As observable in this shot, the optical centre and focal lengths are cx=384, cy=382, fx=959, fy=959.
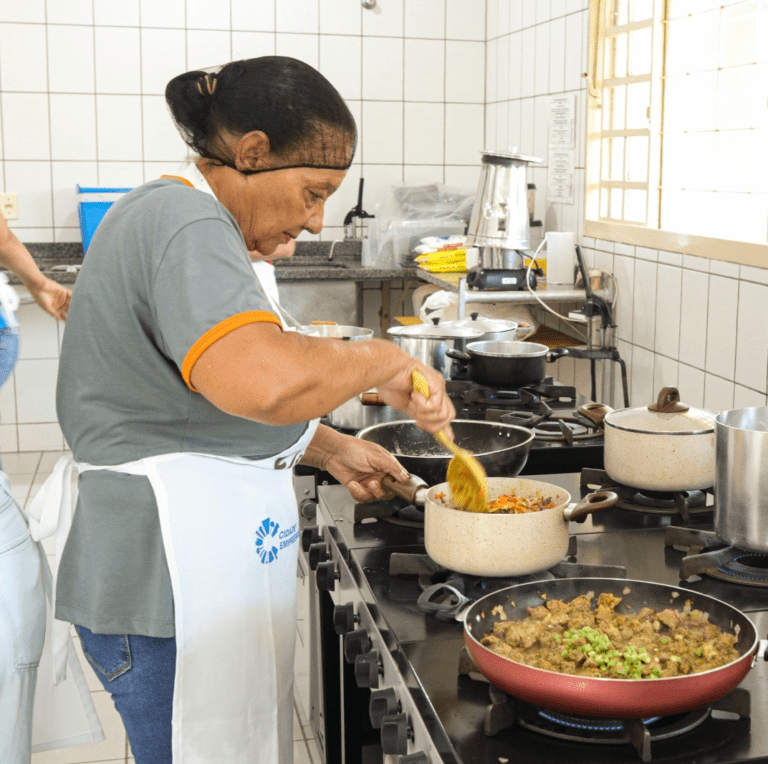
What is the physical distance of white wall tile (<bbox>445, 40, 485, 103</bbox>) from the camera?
4.96m

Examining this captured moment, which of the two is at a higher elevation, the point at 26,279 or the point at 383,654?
the point at 26,279

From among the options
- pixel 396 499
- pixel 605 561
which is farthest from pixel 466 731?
pixel 396 499

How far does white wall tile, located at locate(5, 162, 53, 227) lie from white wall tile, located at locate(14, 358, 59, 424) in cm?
63

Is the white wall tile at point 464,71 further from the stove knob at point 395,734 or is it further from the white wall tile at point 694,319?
the stove knob at point 395,734

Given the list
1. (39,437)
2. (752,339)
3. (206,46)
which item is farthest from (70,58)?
(752,339)

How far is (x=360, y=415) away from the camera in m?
2.14

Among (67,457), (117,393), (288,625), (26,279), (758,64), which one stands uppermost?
(758,64)

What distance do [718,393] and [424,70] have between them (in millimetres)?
2821

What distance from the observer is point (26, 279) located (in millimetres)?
1732

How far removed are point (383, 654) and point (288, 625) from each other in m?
Answer: 0.31

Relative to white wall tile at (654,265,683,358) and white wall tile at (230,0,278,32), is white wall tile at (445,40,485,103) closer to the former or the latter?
white wall tile at (230,0,278,32)

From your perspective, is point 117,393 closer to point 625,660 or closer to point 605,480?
point 625,660

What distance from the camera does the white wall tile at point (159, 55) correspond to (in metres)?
4.67

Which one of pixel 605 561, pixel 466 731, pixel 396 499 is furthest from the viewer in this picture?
pixel 396 499
